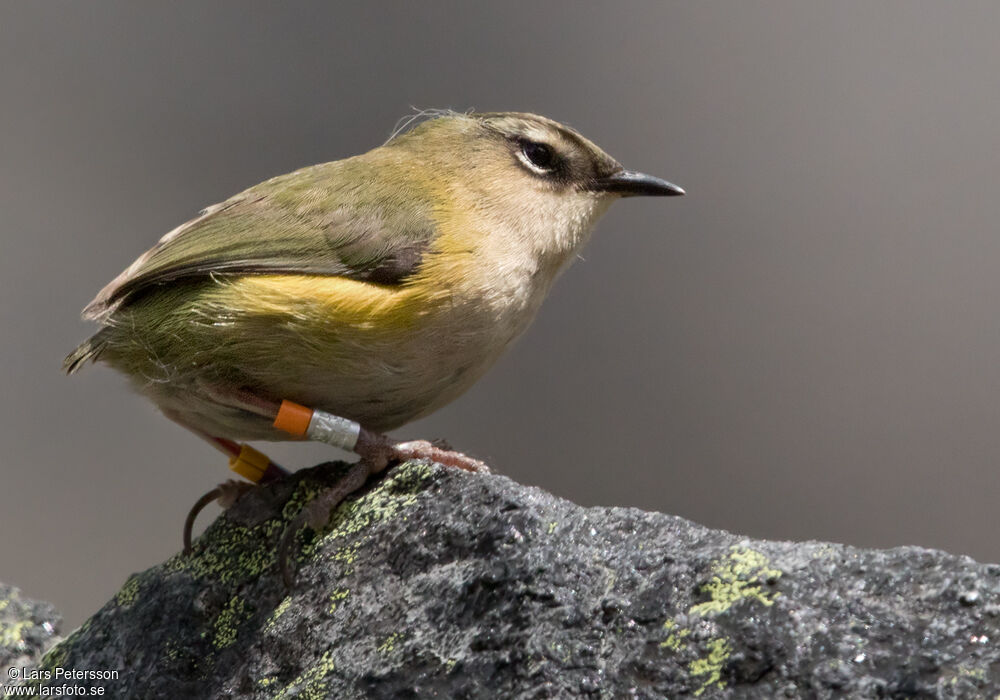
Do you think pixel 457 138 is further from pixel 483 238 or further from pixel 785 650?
pixel 785 650

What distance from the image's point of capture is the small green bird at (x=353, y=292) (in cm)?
227

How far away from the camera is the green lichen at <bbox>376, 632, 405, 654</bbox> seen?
1855mm

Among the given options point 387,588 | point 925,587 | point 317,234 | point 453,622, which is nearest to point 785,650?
point 925,587

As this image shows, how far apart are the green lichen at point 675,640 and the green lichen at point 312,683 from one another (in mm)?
680

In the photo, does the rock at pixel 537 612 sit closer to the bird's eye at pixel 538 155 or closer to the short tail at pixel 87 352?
the short tail at pixel 87 352

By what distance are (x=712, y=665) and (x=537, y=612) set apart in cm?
32

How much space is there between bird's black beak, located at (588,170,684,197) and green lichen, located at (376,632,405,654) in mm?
1383

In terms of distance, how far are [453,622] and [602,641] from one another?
29cm

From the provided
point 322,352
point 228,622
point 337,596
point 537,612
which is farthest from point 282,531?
point 537,612

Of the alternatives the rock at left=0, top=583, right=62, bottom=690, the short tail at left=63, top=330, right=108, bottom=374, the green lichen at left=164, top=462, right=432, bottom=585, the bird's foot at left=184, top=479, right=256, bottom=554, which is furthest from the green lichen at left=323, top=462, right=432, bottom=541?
the rock at left=0, top=583, right=62, bottom=690

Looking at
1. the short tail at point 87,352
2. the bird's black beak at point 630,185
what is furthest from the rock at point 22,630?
the bird's black beak at point 630,185

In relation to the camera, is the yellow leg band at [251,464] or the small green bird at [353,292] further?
the yellow leg band at [251,464]

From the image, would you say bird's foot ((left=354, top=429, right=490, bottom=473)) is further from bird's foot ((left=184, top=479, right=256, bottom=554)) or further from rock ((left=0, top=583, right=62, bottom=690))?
rock ((left=0, top=583, right=62, bottom=690))

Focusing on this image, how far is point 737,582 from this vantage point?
1.70m
